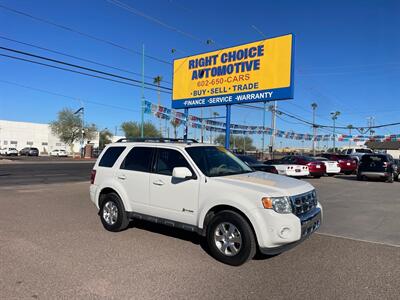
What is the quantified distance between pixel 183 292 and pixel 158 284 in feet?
1.29

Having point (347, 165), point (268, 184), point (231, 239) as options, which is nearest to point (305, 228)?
point (268, 184)

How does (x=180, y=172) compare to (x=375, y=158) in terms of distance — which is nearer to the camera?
(x=180, y=172)

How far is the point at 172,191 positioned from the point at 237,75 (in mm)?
11738

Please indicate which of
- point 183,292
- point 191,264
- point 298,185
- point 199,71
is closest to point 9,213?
point 191,264

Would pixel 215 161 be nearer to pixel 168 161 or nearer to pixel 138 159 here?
pixel 168 161

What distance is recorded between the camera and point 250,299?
4102 millimetres

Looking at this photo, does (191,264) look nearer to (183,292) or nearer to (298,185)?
(183,292)

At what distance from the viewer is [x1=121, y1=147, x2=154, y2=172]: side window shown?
6.88m

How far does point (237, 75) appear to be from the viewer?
55.7 feet

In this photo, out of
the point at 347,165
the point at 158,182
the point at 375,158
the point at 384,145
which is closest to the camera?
the point at 158,182

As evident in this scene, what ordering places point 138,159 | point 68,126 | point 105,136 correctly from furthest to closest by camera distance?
point 105,136, point 68,126, point 138,159

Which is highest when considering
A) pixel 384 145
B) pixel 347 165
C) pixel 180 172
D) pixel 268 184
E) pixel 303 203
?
pixel 384 145

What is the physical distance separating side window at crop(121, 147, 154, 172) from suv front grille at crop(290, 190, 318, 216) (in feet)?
9.21

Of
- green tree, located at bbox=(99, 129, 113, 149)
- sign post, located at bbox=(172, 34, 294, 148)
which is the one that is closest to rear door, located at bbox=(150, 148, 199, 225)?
sign post, located at bbox=(172, 34, 294, 148)
